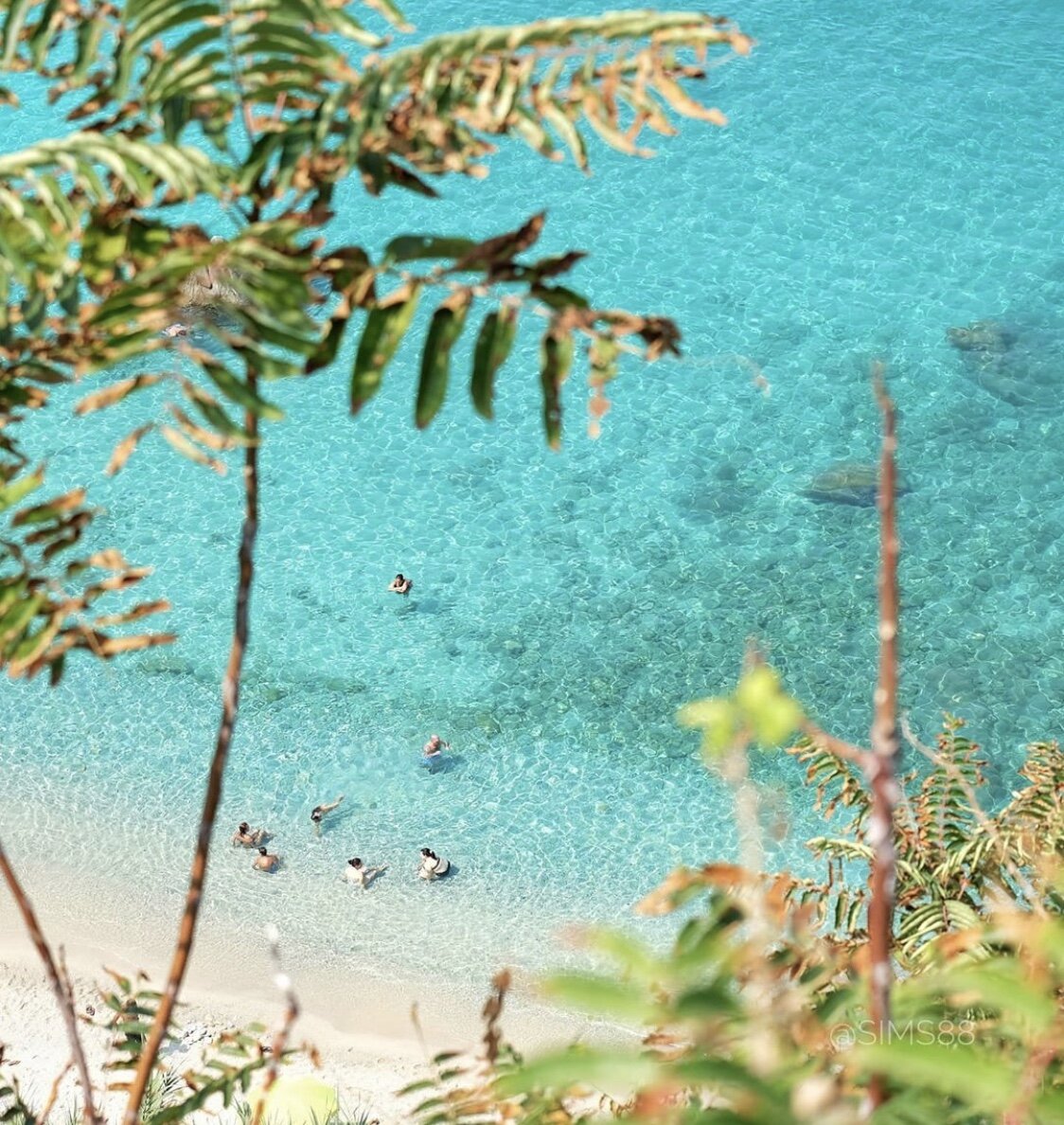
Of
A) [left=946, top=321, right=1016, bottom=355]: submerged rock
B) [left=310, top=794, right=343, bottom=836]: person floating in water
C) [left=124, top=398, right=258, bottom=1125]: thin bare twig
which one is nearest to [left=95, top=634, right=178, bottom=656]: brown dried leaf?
[left=124, top=398, right=258, bottom=1125]: thin bare twig

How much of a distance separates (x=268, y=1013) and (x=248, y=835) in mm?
1397

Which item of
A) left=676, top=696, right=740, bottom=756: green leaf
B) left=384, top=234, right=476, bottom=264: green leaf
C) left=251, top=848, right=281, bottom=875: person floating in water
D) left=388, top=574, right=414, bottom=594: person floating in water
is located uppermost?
left=384, top=234, right=476, bottom=264: green leaf

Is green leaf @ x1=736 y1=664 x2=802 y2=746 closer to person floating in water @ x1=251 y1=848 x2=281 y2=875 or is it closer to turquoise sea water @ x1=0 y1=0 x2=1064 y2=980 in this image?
turquoise sea water @ x1=0 y1=0 x2=1064 y2=980

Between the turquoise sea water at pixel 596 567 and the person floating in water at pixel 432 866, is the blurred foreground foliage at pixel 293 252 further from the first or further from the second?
the person floating in water at pixel 432 866

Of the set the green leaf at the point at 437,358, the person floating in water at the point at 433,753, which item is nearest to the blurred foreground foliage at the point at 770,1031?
the green leaf at the point at 437,358

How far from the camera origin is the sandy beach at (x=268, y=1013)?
349 inches

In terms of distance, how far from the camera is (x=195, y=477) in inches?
540

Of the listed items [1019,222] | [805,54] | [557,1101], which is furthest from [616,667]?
[805,54]

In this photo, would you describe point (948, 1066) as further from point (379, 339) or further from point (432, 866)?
point (432, 866)

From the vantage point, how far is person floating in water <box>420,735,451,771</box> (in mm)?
11070

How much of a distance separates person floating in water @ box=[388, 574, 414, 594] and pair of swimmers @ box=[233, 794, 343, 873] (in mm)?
2123

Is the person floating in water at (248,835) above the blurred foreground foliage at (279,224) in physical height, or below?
below

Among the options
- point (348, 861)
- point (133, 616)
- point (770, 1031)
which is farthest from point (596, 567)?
point (770, 1031)

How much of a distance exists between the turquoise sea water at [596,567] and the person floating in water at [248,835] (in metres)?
0.12
